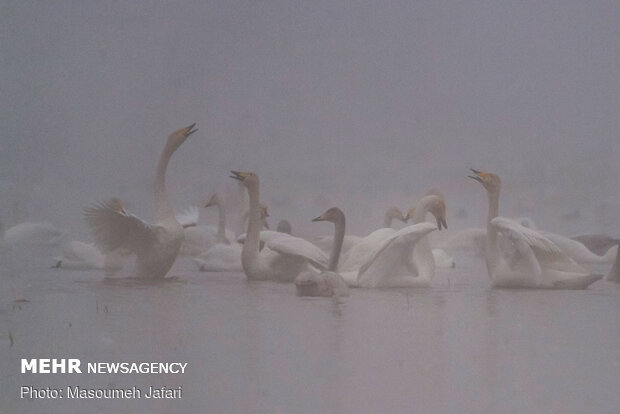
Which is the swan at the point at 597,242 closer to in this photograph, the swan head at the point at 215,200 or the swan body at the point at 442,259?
the swan body at the point at 442,259

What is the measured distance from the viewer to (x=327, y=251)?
5.07 m

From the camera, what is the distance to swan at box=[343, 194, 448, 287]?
13.3 ft

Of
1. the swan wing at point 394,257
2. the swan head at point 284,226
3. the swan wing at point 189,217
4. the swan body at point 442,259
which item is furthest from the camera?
the swan head at point 284,226

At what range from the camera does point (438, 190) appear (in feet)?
17.2

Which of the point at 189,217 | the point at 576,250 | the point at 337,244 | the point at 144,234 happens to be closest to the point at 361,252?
the point at 337,244

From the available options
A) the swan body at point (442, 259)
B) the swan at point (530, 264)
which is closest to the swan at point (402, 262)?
the swan at point (530, 264)

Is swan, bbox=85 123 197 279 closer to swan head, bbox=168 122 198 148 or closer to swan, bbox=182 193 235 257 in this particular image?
swan head, bbox=168 122 198 148

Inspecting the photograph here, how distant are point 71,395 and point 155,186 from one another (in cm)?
202

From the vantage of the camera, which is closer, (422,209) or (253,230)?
(422,209)

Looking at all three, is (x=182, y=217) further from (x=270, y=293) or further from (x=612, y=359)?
(x=612, y=359)

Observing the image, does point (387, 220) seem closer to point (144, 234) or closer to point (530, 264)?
point (530, 264)

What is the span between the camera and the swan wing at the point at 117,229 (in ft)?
13.9

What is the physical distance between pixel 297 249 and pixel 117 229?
2.71ft

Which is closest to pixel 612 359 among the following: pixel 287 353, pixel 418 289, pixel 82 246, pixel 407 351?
pixel 407 351
